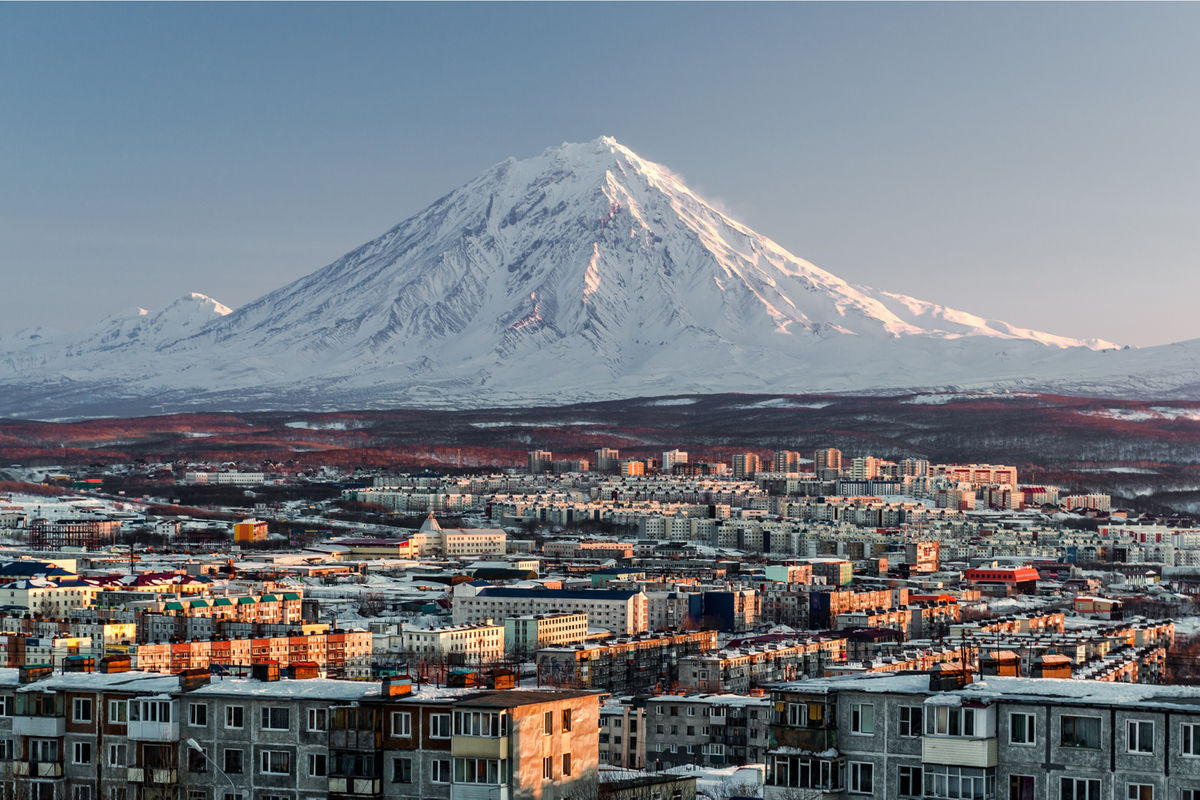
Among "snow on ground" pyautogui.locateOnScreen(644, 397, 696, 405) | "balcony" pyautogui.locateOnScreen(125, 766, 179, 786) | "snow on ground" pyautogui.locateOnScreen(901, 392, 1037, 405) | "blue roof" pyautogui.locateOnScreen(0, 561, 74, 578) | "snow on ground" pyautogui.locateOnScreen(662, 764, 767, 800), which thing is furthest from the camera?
"snow on ground" pyautogui.locateOnScreen(644, 397, 696, 405)

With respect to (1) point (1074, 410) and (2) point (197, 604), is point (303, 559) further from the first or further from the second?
(1) point (1074, 410)

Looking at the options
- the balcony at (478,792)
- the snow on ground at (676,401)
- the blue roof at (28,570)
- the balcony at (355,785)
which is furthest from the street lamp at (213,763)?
the snow on ground at (676,401)

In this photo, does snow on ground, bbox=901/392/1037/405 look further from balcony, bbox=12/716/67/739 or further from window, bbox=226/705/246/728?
window, bbox=226/705/246/728

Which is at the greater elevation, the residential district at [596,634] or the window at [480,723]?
the window at [480,723]

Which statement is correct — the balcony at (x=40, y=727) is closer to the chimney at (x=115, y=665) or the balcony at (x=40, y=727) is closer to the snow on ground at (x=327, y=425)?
the chimney at (x=115, y=665)

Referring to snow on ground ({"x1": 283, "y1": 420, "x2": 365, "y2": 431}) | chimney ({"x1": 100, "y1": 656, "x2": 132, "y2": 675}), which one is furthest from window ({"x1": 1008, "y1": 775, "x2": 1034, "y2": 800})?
snow on ground ({"x1": 283, "y1": 420, "x2": 365, "y2": 431})

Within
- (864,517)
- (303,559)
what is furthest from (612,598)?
(864,517)

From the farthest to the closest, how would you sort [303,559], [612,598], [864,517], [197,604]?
[864,517], [303,559], [612,598], [197,604]
